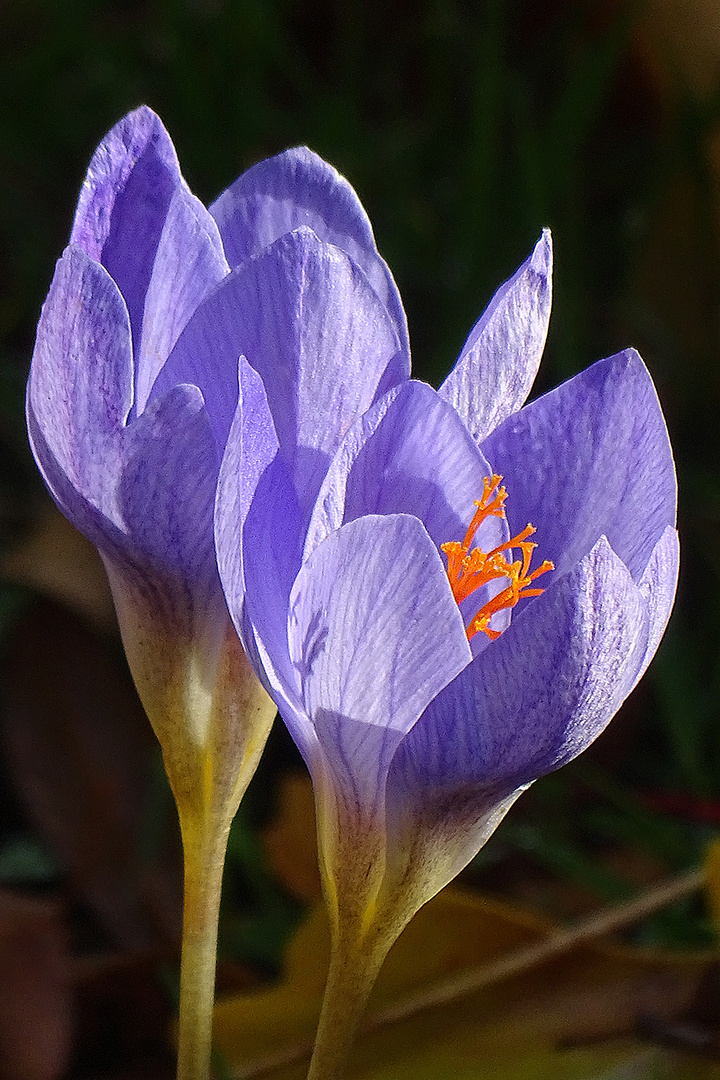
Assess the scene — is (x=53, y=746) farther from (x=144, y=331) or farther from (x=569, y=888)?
(x=144, y=331)

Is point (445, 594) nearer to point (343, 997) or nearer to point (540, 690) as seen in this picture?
point (540, 690)

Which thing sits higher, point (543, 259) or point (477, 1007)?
point (543, 259)

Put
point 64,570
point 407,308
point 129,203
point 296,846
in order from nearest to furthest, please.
A: point 129,203
point 296,846
point 64,570
point 407,308

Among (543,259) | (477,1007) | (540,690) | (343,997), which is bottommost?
(477,1007)

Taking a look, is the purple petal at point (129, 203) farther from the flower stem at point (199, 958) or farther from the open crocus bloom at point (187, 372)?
the flower stem at point (199, 958)

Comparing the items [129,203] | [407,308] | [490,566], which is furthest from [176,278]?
[407,308]

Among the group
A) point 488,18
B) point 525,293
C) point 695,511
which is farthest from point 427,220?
point 525,293
